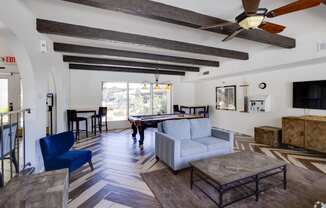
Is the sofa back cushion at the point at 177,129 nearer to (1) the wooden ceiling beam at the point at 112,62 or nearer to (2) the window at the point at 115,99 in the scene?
(1) the wooden ceiling beam at the point at 112,62

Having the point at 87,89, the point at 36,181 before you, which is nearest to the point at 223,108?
the point at 87,89

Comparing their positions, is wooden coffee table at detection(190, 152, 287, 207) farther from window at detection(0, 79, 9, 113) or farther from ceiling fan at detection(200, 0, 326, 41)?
window at detection(0, 79, 9, 113)

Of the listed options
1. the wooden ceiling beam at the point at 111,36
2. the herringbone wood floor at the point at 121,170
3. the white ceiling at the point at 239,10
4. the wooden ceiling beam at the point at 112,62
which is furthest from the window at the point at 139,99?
the white ceiling at the point at 239,10

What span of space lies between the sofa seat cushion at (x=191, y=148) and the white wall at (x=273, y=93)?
328 cm

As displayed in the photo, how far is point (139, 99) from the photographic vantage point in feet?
26.5

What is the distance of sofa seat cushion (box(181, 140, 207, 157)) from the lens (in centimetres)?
311

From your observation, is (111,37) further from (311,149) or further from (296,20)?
(311,149)

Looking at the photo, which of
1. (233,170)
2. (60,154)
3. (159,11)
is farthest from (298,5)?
(60,154)

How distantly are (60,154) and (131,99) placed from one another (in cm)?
506

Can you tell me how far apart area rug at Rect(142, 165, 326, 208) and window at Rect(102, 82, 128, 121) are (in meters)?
5.00

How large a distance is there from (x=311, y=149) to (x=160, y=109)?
5.90m

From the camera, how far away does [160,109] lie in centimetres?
862

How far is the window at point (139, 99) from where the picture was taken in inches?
312

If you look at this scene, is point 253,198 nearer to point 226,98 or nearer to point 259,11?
point 259,11
